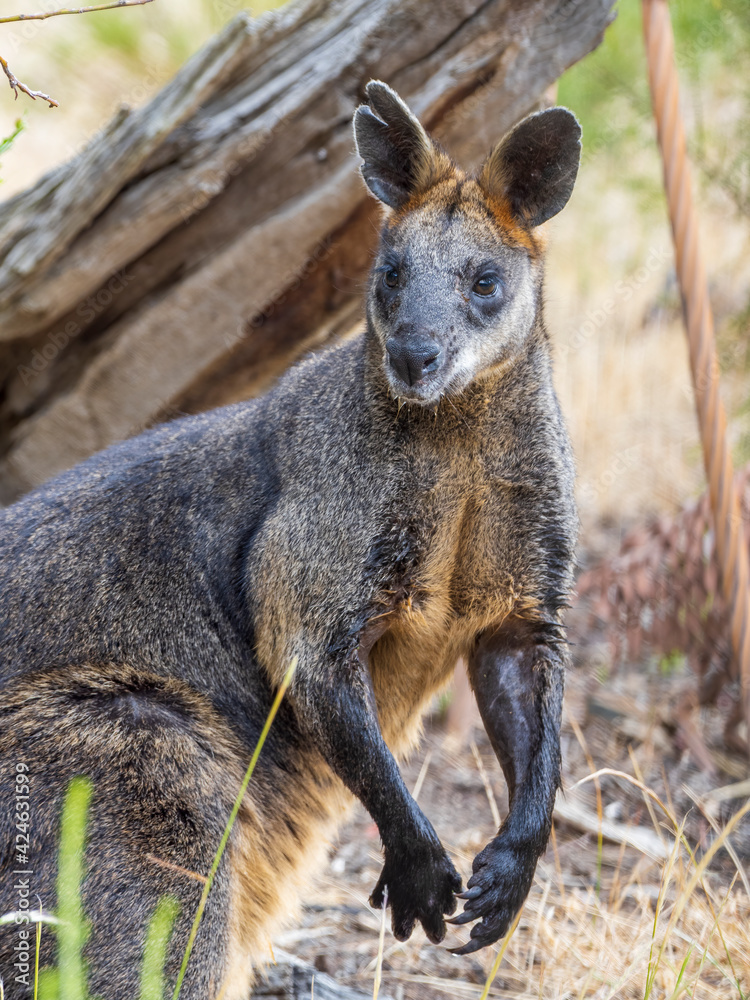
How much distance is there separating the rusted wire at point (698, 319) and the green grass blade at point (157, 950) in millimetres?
3340

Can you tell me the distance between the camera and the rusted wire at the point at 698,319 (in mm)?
4867

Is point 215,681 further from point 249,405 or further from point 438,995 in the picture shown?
point 438,995

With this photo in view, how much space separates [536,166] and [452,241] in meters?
0.47

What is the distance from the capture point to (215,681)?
12.5 ft

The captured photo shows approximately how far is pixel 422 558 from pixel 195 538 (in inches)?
36.4

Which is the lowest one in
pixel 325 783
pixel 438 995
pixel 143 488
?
pixel 438 995

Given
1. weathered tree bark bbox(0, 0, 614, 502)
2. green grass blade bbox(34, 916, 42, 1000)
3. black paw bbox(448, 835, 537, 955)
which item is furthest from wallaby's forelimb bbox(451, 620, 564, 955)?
weathered tree bark bbox(0, 0, 614, 502)

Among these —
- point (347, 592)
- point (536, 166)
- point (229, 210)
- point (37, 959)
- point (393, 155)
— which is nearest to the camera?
point (37, 959)

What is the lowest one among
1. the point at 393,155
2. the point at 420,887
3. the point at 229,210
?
the point at 420,887

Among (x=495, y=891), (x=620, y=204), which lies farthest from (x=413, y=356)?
(x=620, y=204)

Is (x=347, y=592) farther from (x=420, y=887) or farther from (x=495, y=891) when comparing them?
(x=495, y=891)

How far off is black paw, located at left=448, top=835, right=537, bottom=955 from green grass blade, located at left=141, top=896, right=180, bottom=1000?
98 centimetres

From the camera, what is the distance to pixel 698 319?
5113 millimetres

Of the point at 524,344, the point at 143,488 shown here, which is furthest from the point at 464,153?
the point at 143,488
